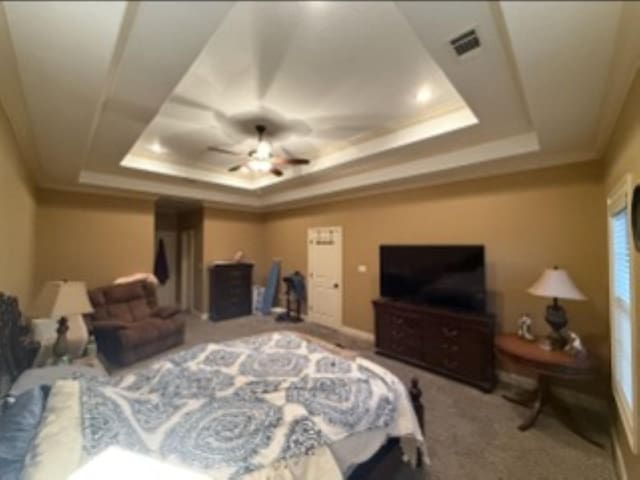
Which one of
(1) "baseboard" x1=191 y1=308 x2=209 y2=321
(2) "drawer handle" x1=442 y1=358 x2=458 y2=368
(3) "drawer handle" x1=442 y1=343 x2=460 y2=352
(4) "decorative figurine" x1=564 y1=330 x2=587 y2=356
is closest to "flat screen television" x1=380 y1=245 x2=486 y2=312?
(3) "drawer handle" x1=442 y1=343 x2=460 y2=352

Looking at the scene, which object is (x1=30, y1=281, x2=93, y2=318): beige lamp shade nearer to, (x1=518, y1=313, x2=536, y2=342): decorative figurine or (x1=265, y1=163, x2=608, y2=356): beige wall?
(x1=265, y1=163, x2=608, y2=356): beige wall

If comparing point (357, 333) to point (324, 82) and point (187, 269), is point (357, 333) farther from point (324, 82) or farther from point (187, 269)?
point (187, 269)

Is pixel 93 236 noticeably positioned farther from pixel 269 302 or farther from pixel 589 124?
pixel 589 124

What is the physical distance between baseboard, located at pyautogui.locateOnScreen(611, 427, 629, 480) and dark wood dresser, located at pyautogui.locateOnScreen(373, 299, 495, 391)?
1027 millimetres

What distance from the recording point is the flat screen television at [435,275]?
144 inches

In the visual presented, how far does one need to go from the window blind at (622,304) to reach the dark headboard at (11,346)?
3900 millimetres

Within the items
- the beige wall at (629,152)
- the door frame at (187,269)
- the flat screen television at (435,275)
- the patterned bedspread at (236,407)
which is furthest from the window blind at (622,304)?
the door frame at (187,269)

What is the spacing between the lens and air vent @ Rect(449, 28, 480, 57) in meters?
1.53

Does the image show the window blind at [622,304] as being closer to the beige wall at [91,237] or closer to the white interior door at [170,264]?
the beige wall at [91,237]

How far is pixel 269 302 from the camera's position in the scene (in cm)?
684

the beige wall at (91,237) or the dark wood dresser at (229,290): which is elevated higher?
the beige wall at (91,237)

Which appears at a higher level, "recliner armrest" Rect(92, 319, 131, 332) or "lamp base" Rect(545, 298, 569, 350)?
"lamp base" Rect(545, 298, 569, 350)

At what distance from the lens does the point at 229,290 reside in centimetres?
648

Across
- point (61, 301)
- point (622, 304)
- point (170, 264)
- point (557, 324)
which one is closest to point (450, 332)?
point (557, 324)
